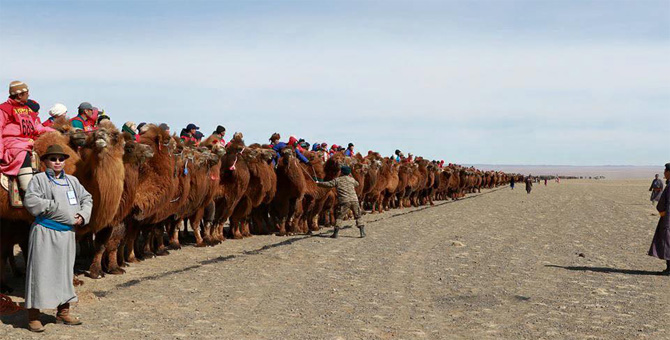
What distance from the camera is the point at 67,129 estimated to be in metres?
9.01

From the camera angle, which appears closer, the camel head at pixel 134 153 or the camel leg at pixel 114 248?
the camel head at pixel 134 153

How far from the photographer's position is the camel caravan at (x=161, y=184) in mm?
8523

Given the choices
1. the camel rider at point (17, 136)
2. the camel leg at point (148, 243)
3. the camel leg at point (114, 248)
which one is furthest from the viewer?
the camel leg at point (148, 243)

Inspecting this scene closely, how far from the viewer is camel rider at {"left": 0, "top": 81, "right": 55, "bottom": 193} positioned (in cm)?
783

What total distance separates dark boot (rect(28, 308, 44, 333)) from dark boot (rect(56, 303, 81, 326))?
268mm

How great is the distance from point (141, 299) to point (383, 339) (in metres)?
3.52

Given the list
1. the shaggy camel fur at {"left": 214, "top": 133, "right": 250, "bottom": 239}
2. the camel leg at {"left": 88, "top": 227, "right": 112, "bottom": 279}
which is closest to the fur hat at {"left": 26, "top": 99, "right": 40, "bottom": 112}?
the camel leg at {"left": 88, "top": 227, "right": 112, "bottom": 279}

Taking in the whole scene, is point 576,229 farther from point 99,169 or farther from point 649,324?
point 99,169

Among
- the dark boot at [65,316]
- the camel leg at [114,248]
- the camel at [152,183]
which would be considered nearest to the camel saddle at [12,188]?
the dark boot at [65,316]

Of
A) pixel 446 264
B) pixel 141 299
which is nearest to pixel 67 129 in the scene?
pixel 141 299

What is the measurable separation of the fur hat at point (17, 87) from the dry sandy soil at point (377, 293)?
267cm

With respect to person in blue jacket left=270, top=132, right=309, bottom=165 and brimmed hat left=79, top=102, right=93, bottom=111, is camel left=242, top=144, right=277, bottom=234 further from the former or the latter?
brimmed hat left=79, top=102, right=93, bottom=111

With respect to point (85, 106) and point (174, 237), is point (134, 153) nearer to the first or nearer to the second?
point (85, 106)

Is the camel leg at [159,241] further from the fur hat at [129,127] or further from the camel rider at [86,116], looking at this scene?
the camel rider at [86,116]
